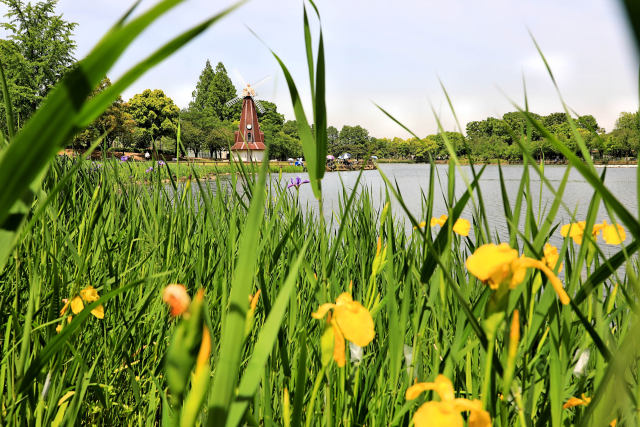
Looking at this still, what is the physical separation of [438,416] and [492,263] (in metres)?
0.13

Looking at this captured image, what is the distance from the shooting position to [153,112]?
41062 mm

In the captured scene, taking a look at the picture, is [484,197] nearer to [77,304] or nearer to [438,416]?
[77,304]

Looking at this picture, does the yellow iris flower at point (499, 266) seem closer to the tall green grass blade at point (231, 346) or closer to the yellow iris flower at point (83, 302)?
the tall green grass blade at point (231, 346)

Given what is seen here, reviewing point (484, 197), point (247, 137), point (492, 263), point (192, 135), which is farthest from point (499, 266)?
point (192, 135)

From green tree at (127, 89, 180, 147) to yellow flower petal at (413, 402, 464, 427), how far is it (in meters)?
42.8

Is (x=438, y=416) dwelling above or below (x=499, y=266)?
below

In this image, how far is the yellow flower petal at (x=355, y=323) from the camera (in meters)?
0.38

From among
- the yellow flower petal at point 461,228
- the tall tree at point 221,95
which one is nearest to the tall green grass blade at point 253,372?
the yellow flower petal at point 461,228

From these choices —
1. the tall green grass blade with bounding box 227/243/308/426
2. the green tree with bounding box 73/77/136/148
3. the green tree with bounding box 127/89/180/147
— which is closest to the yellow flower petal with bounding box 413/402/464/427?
the tall green grass blade with bounding box 227/243/308/426

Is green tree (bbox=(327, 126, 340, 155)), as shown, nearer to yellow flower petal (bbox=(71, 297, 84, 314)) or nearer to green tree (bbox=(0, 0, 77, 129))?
yellow flower petal (bbox=(71, 297, 84, 314))

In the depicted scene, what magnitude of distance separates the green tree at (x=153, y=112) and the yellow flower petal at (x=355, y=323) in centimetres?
4269

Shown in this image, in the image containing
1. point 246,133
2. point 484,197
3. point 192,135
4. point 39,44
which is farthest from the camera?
point 192,135

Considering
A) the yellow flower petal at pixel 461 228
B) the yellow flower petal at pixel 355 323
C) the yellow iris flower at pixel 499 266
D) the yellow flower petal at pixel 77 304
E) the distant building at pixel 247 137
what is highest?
the distant building at pixel 247 137

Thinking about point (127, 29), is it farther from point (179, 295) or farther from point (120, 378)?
point (120, 378)
